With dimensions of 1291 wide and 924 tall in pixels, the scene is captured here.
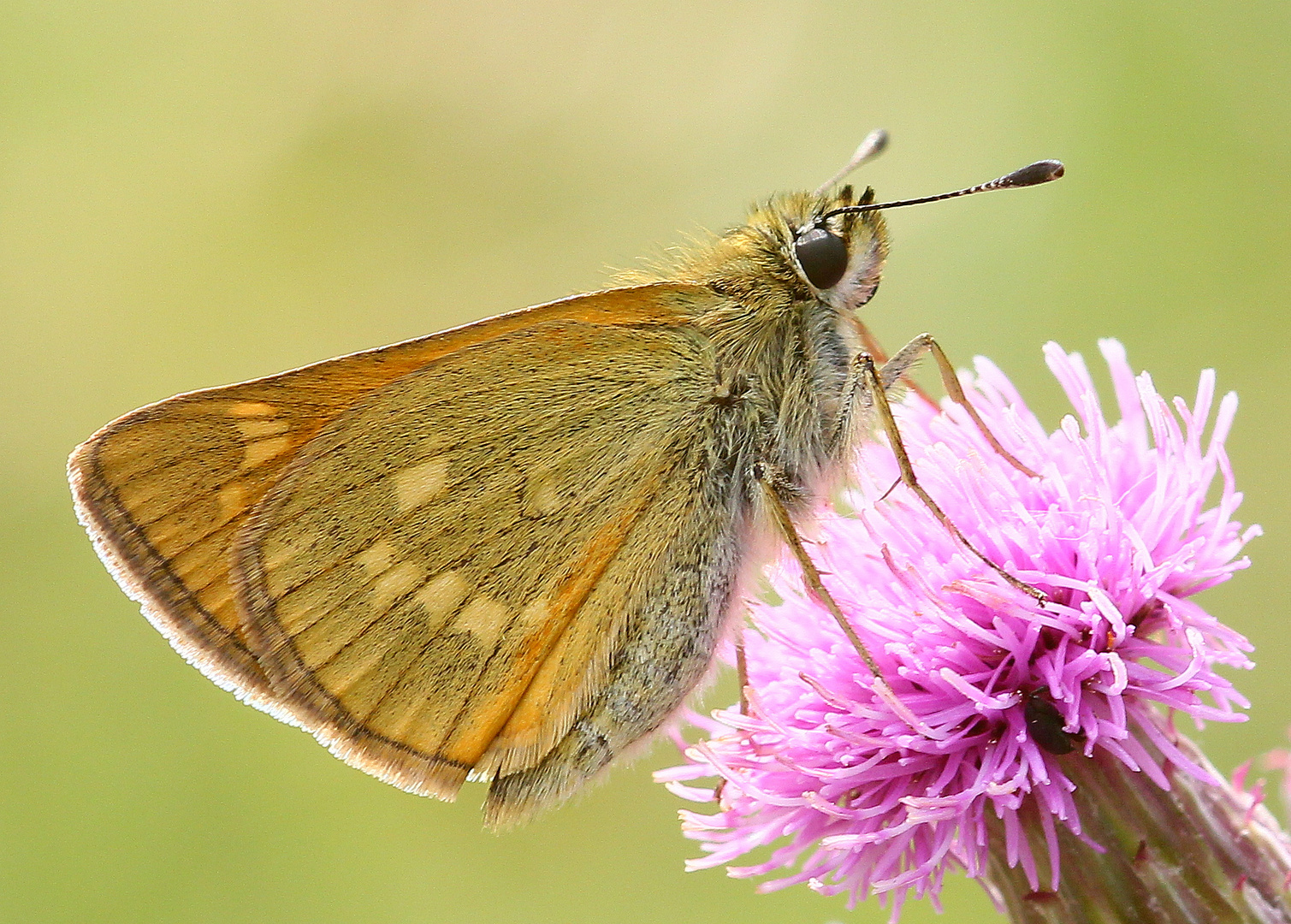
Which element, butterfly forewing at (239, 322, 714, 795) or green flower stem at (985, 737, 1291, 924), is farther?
butterfly forewing at (239, 322, 714, 795)

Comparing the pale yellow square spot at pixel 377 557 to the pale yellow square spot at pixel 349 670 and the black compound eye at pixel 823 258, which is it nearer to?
the pale yellow square spot at pixel 349 670

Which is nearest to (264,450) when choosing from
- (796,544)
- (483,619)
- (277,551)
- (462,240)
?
(277,551)

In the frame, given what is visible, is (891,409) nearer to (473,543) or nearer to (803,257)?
(803,257)

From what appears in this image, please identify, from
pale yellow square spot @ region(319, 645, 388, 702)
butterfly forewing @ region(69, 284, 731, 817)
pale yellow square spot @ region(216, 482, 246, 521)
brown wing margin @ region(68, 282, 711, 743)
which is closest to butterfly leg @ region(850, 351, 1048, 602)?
butterfly forewing @ region(69, 284, 731, 817)

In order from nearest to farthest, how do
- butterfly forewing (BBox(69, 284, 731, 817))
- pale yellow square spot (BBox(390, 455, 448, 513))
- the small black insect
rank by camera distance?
the small black insect, butterfly forewing (BBox(69, 284, 731, 817)), pale yellow square spot (BBox(390, 455, 448, 513))

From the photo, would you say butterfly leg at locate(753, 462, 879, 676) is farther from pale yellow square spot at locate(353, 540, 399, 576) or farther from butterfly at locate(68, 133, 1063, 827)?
pale yellow square spot at locate(353, 540, 399, 576)

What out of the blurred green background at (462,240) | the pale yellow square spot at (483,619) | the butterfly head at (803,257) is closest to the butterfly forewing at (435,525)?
the pale yellow square spot at (483,619)

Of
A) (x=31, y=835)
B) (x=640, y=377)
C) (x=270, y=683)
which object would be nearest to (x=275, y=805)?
(x=31, y=835)
